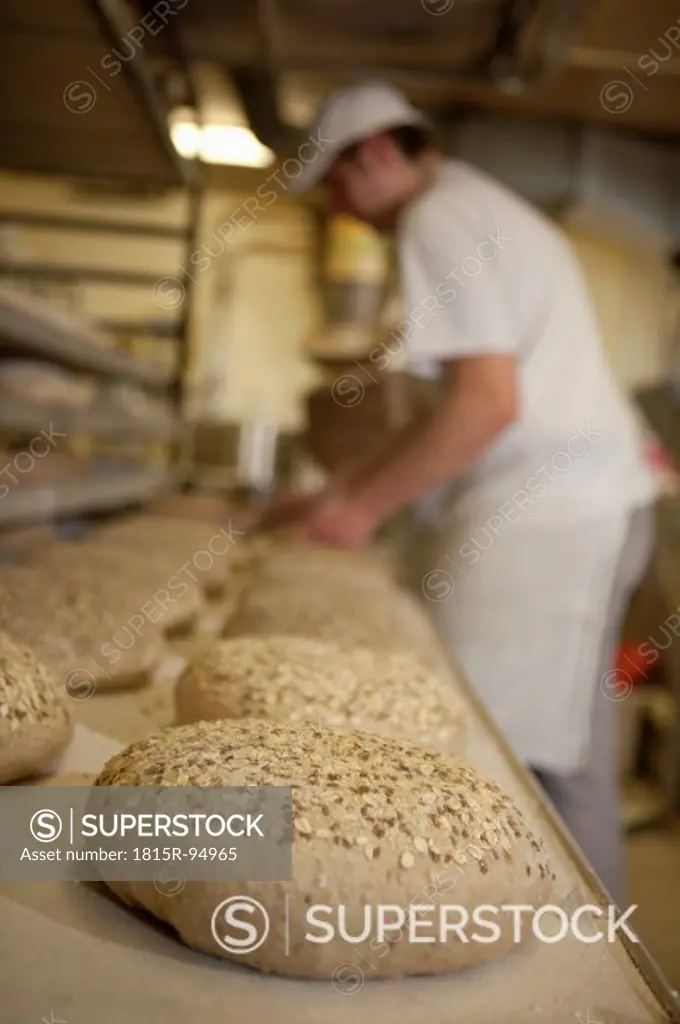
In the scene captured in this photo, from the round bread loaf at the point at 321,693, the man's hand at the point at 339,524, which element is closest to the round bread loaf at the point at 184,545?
the man's hand at the point at 339,524

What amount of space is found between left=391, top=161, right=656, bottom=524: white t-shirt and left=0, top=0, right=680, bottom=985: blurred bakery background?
0.55 m

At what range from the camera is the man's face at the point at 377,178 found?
219cm

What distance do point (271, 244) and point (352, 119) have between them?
4.61 m

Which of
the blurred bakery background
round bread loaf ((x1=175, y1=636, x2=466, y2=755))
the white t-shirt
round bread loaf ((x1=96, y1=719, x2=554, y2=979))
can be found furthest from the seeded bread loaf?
round bread loaf ((x1=96, y1=719, x2=554, y2=979))

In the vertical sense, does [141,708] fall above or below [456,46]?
below

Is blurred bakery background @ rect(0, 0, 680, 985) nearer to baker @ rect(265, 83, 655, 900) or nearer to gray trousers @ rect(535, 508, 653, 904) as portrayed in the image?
baker @ rect(265, 83, 655, 900)

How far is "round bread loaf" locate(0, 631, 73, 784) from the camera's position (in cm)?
101

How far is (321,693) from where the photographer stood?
123 centimetres

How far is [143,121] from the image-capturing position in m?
2.09

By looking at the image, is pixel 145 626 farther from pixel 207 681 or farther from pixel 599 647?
pixel 599 647

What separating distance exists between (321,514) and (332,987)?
1761mm

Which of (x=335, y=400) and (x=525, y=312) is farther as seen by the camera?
(x=335, y=400)

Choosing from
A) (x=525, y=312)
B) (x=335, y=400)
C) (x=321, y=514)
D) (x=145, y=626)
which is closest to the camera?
(x=145, y=626)

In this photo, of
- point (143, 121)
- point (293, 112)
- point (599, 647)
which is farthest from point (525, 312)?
point (293, 112)
